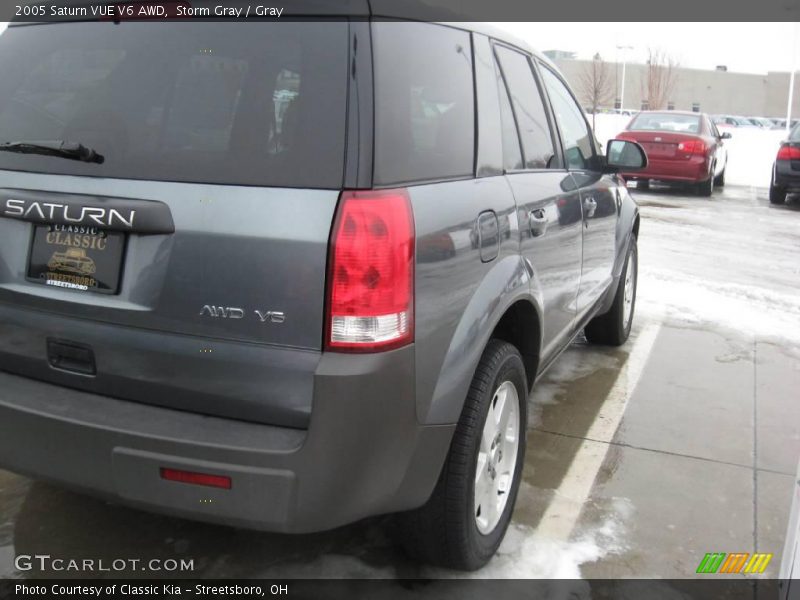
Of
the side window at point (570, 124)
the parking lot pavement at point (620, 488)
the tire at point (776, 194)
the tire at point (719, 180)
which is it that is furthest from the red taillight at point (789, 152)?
the side window at point (570, 124)

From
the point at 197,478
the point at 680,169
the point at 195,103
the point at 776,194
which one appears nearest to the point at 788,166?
the point at 776,194

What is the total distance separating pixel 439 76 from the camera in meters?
2.44

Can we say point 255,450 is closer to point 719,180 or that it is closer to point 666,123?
point 666,123

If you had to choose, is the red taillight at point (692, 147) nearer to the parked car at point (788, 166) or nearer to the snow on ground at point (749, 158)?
the parked car at point (788, 166)

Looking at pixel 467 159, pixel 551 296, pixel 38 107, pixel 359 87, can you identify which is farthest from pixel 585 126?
pixel 38 107

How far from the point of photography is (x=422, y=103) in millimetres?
2312

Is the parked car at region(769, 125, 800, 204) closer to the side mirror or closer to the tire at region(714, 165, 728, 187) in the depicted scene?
the tire at region(714, 165, 728, 187)

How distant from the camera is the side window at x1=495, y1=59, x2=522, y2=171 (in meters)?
2.90

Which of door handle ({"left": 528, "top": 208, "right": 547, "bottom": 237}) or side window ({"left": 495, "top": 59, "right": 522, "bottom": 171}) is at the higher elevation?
side window ({"left": 495, "top": 59, "right": 522, "bottom": 171})

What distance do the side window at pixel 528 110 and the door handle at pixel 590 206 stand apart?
33cm

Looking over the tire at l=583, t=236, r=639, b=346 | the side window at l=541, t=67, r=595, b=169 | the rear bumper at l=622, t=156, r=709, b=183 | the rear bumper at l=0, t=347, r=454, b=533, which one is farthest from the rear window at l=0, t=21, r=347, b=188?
the rear bumper at l=622, t=156, r=709, b=183

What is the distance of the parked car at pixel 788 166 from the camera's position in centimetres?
1243

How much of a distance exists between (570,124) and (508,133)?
1.29 m

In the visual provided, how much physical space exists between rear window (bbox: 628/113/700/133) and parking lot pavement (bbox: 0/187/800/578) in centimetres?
900
